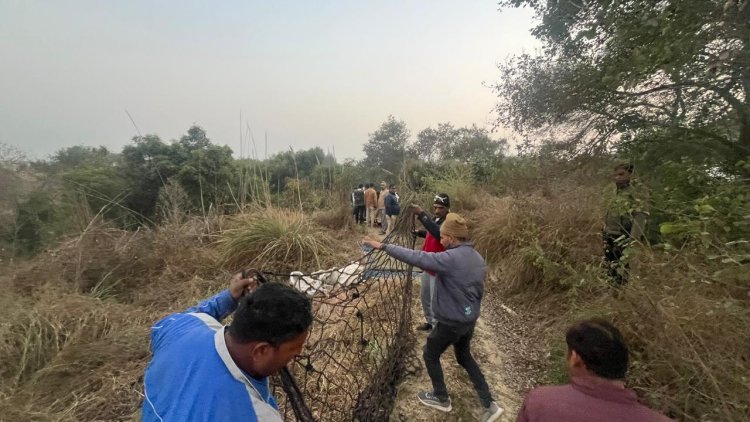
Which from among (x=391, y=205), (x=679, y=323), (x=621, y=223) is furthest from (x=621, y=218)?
(x=391, y=205)

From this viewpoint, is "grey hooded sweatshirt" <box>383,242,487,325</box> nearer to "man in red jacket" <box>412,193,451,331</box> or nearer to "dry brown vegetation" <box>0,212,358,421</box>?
"man in red jacket" <box>412,193,451,331</box>

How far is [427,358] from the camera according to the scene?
6.89 feet

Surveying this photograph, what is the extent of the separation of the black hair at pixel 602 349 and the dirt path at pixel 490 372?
149 cm

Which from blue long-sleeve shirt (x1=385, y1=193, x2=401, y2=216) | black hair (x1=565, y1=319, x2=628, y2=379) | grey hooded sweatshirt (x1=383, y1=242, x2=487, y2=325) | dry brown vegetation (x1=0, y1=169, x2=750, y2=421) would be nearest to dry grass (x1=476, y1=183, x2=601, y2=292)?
dry brown vegetation (x1=0, y1=169, x2=750, y2=421)

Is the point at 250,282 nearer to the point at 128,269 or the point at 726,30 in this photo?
the point at 726,30

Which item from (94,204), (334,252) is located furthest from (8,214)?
(334,252)

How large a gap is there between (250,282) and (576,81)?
395 cm

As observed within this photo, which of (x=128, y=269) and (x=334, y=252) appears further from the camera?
(x=334, y=252)

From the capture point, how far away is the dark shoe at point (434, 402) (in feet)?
7.10

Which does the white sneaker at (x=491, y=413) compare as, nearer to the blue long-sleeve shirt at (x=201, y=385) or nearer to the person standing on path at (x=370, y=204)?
the blue long-sleeve shirt at (x=201, y=385)

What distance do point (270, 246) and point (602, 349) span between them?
3872mm

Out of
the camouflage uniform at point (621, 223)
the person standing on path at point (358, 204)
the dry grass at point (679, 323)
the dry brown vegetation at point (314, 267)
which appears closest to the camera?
the dry grass at point (679, 323)

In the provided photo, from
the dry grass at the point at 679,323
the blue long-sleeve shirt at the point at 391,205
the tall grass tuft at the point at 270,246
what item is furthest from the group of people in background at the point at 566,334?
the blue long-sleeve shirt at the point at 391,205

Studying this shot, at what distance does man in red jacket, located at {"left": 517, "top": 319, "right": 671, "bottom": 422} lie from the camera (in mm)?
879
